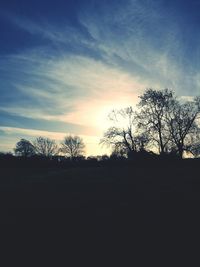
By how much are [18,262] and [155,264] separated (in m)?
3.64

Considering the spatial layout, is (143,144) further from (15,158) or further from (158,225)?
(158,225)

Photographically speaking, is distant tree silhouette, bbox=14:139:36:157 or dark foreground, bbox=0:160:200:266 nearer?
dark foreground, bbox=0:160:200:266

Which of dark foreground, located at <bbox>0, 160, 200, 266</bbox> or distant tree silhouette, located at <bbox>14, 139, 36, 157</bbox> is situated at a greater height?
distant tree silhouette, located at <bbox>14, 139, 36, 157</bbox>

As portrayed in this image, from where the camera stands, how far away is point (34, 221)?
796cm

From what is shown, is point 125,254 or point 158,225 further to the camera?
point 158,225

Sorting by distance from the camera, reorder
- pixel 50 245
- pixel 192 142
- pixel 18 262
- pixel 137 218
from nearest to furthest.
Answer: pixel 18 262 < pixel 50 245 < pixel 137 218 < pixel 192 142

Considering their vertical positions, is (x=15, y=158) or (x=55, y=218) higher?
(x=15, y=158)

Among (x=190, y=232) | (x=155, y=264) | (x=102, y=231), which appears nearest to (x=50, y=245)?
(x=102, y=231)

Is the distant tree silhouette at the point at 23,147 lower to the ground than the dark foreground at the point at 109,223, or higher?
higher

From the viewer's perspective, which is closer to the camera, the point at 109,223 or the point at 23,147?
the point at 109,223

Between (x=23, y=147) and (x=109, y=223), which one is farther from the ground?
(x=23, y=147)

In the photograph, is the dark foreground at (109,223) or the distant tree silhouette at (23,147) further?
the distant tree silhouette at (23,147)

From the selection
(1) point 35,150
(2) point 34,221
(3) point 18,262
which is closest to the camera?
(3) point 18,262

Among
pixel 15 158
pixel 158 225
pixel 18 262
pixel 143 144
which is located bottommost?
pixel 18 262
